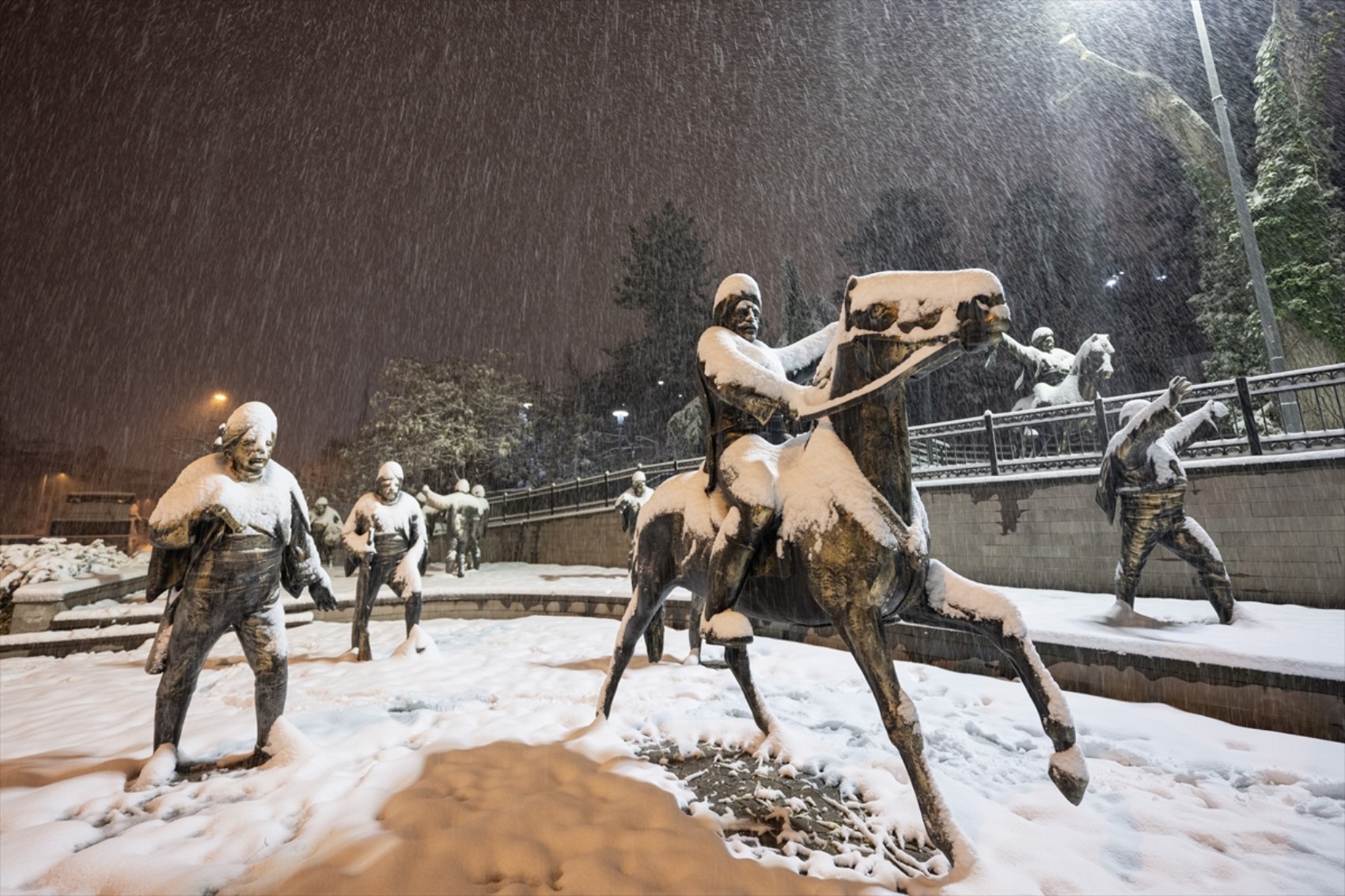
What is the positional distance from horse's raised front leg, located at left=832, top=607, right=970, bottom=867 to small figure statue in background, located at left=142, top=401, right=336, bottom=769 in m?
3.67

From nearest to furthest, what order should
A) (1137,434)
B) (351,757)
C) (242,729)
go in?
(351,757)
(242,729)
(1137,434)

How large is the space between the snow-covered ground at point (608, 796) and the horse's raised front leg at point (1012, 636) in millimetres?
396

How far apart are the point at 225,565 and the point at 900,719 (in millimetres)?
4026

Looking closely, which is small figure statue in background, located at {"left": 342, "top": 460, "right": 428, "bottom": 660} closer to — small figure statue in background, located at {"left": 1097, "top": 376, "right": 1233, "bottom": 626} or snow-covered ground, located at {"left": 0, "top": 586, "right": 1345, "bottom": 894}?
snow-covered ground, located at {"left": 0, "top": 586, "right": 1345, "bottom": 894}

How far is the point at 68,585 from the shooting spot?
369 inches

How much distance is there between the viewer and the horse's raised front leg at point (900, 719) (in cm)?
228

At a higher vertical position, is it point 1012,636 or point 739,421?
point 739,421

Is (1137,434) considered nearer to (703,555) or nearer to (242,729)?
(703,555)

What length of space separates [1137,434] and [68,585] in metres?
15.7

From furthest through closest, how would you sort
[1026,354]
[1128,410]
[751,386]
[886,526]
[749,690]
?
1. [1026,354]
2. [1128,410]
3. [749,690]
4. [751,386]
5. [886,526]

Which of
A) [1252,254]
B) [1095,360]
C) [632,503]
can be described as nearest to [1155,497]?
[1095,360]

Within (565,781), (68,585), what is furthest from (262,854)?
(68,585)

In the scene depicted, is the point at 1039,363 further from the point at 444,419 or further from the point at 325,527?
the point at 444,419

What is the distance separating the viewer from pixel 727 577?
2.90 metres
